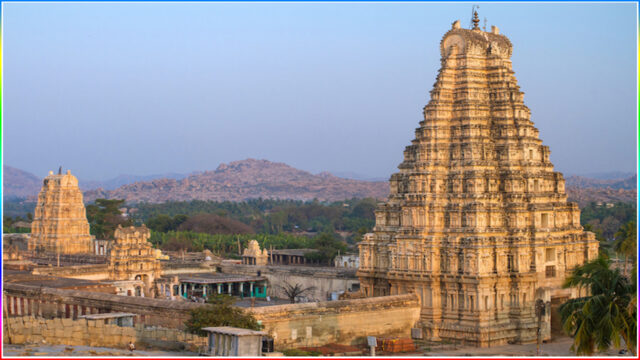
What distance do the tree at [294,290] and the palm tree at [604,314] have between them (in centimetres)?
2612

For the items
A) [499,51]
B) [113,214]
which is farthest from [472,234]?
[113,214]

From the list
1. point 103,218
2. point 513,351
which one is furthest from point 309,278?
point 103,218

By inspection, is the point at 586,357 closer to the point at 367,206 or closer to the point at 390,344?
the point at 390,344

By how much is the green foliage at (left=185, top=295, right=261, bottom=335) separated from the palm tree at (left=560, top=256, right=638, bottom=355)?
10898 millimetres

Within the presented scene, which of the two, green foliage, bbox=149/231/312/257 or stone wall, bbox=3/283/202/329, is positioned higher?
green foliage, bbox=149/231/312/257

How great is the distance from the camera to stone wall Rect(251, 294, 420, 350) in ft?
132

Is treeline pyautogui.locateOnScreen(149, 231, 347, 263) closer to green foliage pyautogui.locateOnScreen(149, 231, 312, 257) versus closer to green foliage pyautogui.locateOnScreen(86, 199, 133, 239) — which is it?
green foliage pyautogui.locateOnScreen(149, 231, 312, 257)

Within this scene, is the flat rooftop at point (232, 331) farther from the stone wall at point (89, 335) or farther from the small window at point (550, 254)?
the small window at point (550, 254)

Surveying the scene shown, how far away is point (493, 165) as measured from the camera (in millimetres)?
46000

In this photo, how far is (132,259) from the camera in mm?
61844

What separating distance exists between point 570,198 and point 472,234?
133 metres

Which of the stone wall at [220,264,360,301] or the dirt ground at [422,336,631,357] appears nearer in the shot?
the dirt ground at [422,336,631,357]

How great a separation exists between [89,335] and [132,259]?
25.8 meters

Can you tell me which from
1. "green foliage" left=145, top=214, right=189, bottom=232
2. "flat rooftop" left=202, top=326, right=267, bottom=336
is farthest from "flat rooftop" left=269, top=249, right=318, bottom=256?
"flat rooftop" left=202, top=326, right=267, bottom=336
